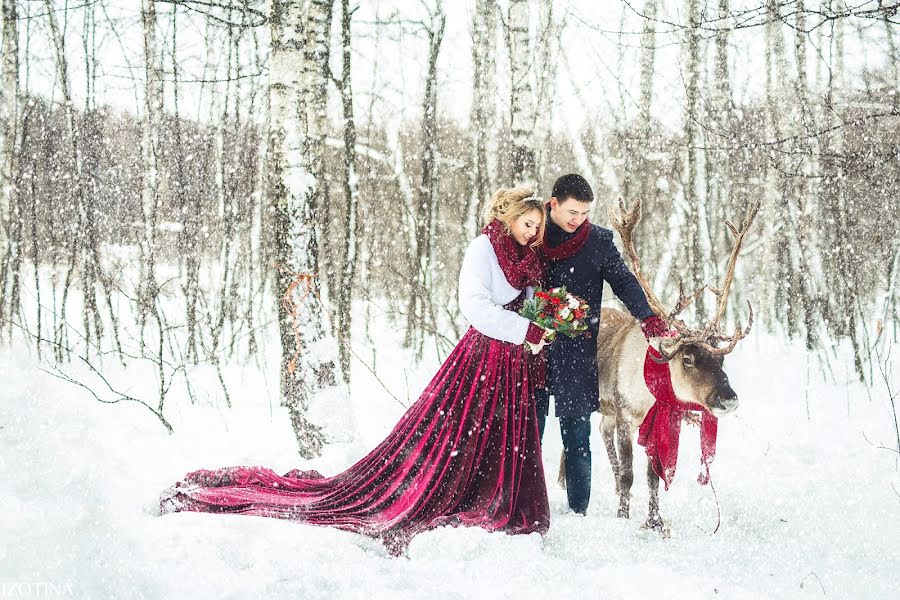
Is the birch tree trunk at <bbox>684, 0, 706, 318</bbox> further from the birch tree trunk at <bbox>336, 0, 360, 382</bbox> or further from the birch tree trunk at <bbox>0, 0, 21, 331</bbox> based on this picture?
the birch tree trunk at <bbox>0, 0, 21, 331</bbox>

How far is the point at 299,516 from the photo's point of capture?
3.42 m

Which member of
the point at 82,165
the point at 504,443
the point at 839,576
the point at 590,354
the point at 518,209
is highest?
the point at 82,165

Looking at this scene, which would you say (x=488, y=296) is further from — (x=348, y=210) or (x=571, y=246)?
(x=348, y=210)

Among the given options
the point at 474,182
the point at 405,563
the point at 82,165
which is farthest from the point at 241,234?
the point at 405,563

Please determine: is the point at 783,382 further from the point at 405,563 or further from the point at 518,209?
the point at 405,563

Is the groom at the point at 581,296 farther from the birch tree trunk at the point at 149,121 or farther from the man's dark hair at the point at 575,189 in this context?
the birch tree trunk at the point at 149,121

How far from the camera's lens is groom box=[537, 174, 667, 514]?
12.0ft

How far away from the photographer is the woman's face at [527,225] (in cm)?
349

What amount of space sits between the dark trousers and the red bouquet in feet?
1.80

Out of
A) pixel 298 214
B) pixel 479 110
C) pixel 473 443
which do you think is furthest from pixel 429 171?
pixel 473 443

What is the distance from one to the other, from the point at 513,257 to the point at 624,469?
150 centimetres

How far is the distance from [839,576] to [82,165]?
330 inches

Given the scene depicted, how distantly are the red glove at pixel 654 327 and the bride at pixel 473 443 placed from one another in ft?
2.12

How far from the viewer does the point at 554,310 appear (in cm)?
346
